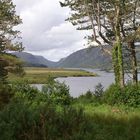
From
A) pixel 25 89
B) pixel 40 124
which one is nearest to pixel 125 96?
pixel 25 89

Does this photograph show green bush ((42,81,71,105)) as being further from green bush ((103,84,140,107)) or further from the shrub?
green bush ((103,84,140,107))

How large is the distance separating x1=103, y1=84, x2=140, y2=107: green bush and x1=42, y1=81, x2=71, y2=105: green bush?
11.5ft

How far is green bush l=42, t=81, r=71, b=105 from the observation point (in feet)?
104

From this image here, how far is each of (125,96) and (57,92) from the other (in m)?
5.48

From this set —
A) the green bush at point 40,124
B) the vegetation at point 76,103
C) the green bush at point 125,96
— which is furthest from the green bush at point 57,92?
the green bush at point 40,124

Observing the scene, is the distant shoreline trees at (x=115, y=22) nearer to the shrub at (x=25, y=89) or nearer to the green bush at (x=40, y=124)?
the shrub at (x=25, y=89)

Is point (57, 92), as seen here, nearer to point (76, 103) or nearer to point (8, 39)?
point (76, 103)

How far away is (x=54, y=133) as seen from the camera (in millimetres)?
10031

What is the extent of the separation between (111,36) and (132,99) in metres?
16.2

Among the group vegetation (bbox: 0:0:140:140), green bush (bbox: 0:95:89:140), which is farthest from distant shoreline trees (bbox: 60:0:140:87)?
green bush (bbox: 0:95:89:140)

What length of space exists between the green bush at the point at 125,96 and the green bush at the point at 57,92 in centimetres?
351

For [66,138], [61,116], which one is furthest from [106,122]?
[66,138]

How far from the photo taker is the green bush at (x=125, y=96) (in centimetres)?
3200

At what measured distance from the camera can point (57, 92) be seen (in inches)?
1267
